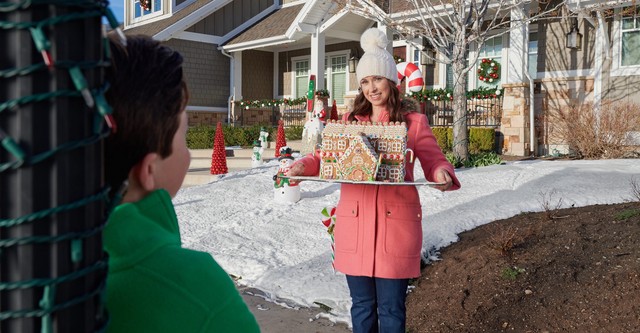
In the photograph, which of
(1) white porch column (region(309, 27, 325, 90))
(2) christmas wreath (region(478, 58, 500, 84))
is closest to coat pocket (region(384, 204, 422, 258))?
(2) christmas wreath (region(478, 58, 500, 84))

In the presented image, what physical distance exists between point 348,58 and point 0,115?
18324 millimetres

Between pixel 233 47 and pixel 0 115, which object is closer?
pixel 0 115

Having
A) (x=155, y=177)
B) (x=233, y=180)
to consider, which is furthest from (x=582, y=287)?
(x=233, y=180)

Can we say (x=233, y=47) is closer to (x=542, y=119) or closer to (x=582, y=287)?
(x=542, y=119)

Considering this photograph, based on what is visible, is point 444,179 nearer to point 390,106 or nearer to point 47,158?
point 390,106

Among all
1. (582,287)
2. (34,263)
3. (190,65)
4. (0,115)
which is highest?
(190,65)

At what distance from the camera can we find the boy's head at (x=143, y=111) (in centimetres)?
90

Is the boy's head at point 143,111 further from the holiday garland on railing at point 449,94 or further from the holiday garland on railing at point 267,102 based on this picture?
the holiday garland on railing at point 267,102

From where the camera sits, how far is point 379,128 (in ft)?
10.3

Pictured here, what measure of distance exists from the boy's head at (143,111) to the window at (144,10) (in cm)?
2322

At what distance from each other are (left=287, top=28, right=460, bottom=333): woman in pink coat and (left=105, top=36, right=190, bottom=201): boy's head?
2.07 m

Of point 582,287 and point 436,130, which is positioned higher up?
point 436,130

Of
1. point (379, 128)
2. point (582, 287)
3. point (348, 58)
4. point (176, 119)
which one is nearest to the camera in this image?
point (176, 119)

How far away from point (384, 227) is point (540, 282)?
1830mm
